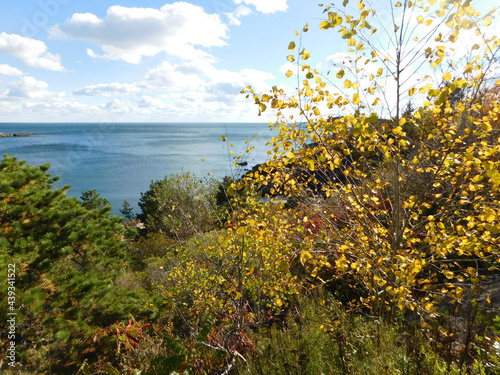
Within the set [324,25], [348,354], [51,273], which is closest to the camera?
[324,25]

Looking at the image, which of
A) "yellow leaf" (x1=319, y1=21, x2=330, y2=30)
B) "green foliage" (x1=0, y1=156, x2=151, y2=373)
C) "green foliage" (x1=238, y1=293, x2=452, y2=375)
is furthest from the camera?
"green foliage" (x1=0, y1=156, x2=151, y2=373)

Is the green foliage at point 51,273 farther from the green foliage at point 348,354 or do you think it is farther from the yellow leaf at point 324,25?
the yellow leaf at point 324,25

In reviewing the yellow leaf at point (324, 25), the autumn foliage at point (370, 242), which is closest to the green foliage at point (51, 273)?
the autumn foliage at point (370, 242)

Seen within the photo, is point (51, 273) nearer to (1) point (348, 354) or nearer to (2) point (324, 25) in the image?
(1) point (348, 354)

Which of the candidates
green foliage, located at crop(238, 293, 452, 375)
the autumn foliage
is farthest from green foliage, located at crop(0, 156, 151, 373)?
green foliage, located at crop(238, 293, 452, 375)

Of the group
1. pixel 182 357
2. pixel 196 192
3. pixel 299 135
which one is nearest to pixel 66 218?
pixel 182 357

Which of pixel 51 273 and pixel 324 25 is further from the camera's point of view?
pixel 51 273

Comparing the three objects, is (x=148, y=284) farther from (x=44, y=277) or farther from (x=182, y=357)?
(x=182, y=357)

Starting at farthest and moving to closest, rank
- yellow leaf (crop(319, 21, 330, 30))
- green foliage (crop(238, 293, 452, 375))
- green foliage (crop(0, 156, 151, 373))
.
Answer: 1. green foliage (crop(0, 156, 151, 373))
2. green foliage (crop(238, 293, 452, 375))
3. yellow leaf (crop(319, 21, 330, 30))

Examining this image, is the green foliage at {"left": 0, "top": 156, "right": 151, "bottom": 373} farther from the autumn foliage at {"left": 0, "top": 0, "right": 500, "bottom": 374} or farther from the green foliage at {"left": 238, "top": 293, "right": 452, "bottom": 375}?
the green foliage at {"left": 238, "top": 293, "right": 452, "bottom": 375}

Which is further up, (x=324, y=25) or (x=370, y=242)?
(x=324, y=25)

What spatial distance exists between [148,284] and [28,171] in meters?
5.60

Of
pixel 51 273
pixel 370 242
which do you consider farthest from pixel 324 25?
pixel 51 273

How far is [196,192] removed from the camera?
20500 millimetres
